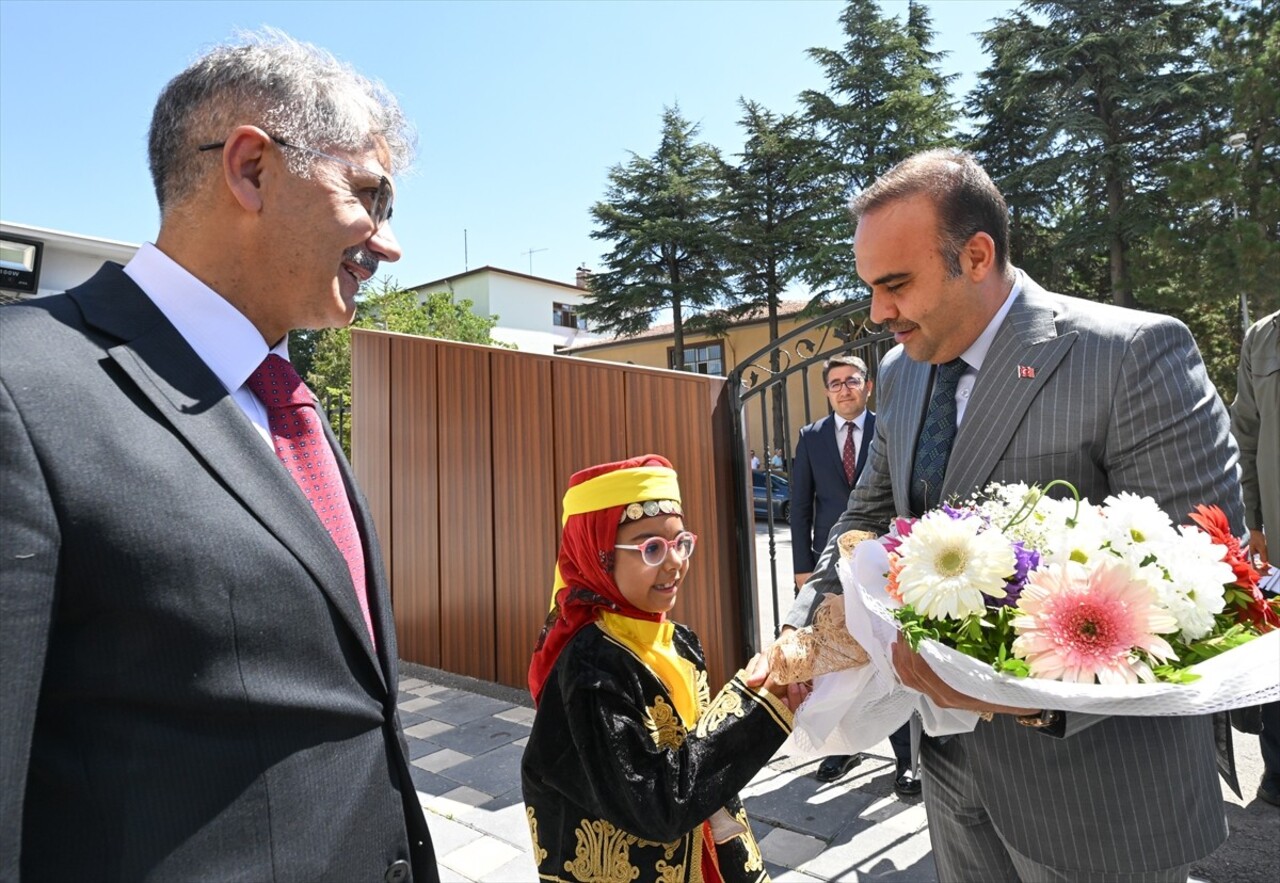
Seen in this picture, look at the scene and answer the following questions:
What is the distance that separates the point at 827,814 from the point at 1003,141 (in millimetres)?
27575

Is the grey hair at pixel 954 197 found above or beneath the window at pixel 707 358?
beneath

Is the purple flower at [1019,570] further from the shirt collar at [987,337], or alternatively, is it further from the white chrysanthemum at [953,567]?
the shirt collar at [987,337]

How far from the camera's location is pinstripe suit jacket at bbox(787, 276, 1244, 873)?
161cm

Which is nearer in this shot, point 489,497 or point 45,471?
point 45,471

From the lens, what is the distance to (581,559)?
2.17 metres

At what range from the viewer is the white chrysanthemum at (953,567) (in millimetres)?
1290

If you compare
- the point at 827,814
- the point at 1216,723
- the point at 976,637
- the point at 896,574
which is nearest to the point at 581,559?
the point at 896,574

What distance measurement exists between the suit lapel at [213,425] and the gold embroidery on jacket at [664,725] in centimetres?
89

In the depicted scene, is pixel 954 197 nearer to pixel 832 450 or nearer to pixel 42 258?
pixel 832 450

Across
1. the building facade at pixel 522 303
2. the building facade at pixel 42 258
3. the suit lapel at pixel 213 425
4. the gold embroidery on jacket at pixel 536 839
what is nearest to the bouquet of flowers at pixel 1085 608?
the suit lapel at pixel 213 425

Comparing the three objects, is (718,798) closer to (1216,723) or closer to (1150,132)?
(1216,723)

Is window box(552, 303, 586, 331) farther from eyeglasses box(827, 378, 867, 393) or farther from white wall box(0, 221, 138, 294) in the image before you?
eyeglasses box(827, 378, 867, 393)

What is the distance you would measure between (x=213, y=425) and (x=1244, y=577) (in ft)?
5.57

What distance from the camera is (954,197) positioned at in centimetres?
190
